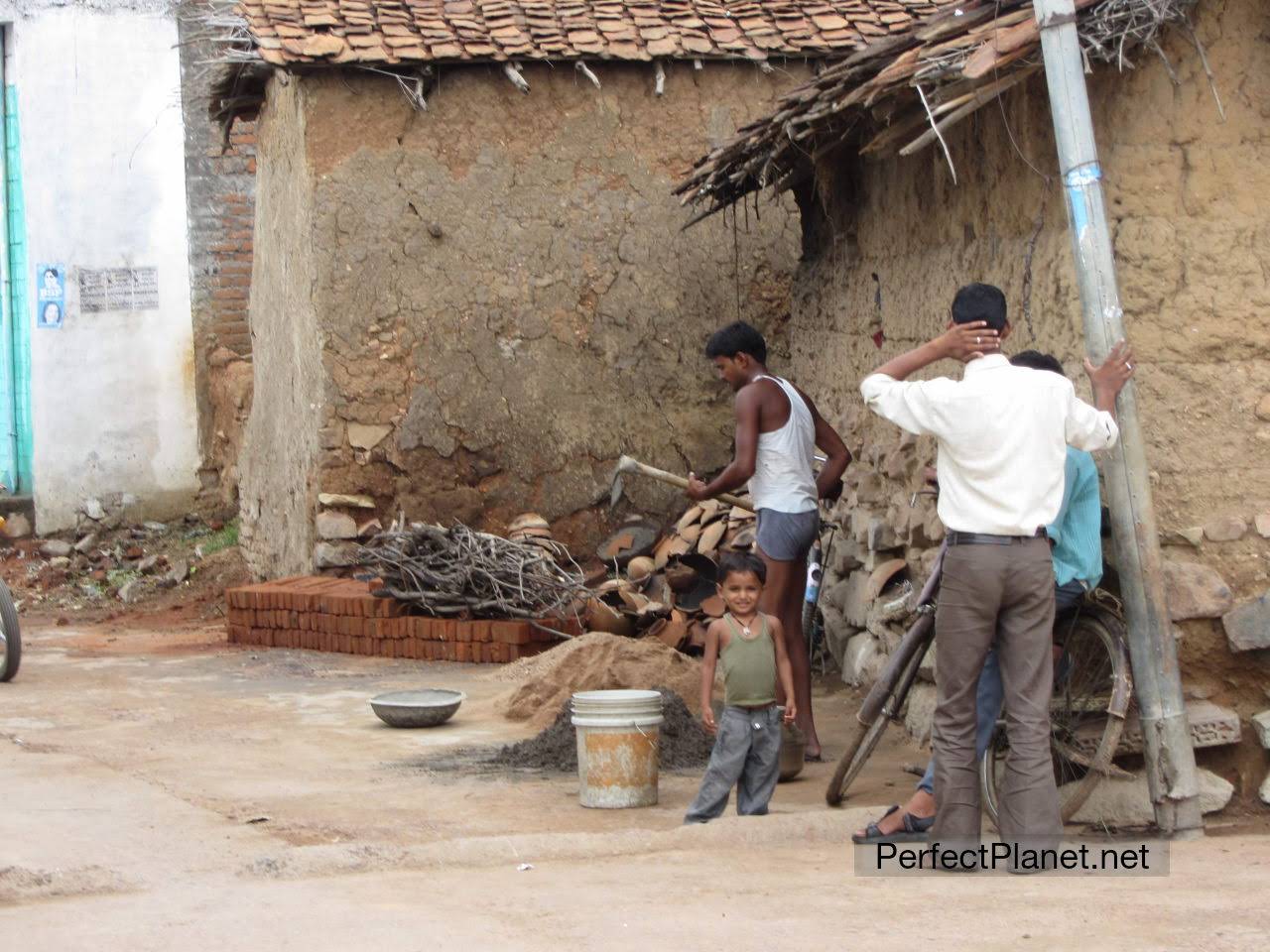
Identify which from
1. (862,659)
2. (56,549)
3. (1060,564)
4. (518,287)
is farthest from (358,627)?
(56,549)

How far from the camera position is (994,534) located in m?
4.66

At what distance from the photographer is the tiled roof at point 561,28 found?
10203 millimetres

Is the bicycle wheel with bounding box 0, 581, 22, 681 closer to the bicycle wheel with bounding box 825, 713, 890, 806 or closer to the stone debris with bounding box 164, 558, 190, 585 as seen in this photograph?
the bicycle wheel with bounding box 825, 713, 890, 806

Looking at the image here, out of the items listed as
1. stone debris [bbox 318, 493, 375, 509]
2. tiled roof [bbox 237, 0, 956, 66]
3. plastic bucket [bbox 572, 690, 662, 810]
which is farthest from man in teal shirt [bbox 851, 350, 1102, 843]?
stone debris [bbox 318, 493, 375, 509]

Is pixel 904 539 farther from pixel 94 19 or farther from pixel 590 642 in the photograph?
pixel 94 19

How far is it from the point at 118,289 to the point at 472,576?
747 centimetres

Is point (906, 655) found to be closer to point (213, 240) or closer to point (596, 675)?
point (596, 675)

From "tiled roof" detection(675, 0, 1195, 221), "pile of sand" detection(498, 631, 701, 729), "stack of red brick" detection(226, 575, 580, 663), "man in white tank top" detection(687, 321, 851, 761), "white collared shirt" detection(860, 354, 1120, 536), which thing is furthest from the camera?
"stack of red brick" detection(226, 575, 580, 663)

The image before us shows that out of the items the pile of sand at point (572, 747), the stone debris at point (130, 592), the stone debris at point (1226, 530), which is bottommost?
the stone debris at point (130, 592)

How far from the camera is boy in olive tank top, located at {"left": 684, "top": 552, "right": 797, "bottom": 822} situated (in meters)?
5.43

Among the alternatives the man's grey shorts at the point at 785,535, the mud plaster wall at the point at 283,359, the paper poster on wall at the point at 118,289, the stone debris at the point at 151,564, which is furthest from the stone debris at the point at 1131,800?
the paper poster on wall at the point at 118,289

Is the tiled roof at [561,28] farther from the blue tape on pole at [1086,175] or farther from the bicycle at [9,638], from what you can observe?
the blue tape on pole at [1086,175]

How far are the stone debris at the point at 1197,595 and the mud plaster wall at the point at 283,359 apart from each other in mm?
6321

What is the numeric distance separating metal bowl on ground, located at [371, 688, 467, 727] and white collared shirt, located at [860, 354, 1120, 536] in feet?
10.9
